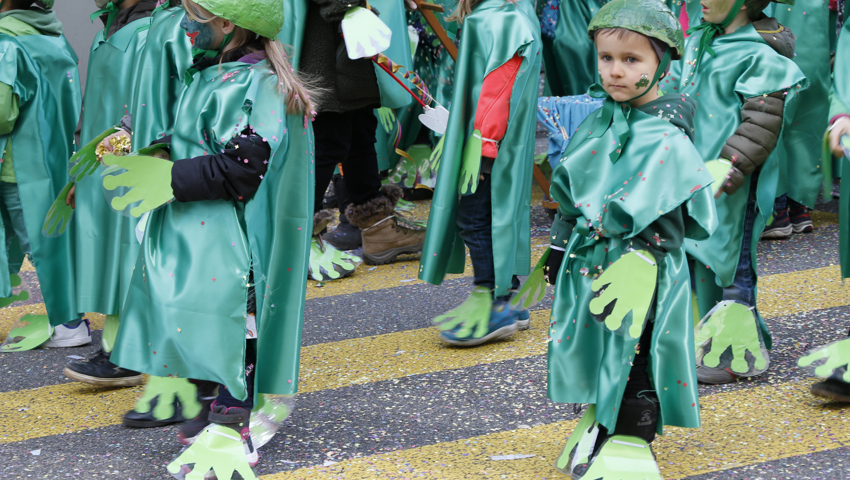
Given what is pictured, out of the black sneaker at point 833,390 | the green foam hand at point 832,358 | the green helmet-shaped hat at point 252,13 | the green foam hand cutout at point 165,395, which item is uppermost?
the green helmet-shaped hat at point 252,13

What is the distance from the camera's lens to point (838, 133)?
3.04m

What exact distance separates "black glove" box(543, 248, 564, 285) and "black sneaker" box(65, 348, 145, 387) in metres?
1.84

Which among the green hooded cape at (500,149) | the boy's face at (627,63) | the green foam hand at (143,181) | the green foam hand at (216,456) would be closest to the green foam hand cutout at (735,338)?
the green hooded cape at (500,149)

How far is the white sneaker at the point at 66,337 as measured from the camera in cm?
420

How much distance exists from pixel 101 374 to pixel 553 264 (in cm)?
196

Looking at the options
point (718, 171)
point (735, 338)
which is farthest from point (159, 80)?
point (735, 338)

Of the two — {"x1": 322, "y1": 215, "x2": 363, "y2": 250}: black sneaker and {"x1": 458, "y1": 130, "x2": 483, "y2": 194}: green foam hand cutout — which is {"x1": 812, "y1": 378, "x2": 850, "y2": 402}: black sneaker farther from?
{"x1": 322, "y1": 215, "x2": 363, "y2": 250}: black sneaker

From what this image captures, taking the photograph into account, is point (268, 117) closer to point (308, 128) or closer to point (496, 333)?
point (308, 128)

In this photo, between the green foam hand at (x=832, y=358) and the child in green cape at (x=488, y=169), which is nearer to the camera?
the green foam hand at (x=832, y=358)

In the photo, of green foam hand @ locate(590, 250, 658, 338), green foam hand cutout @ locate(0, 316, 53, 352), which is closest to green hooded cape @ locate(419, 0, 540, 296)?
green foam hand @ locate(590, 250, 658, 338)

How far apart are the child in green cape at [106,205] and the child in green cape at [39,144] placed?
0.63 feet

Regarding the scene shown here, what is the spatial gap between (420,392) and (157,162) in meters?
1.43

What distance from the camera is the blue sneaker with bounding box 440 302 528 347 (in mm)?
3996

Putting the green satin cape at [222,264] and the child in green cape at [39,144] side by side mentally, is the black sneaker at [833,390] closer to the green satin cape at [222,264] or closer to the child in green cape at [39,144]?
the green satin cape at [222,264]
